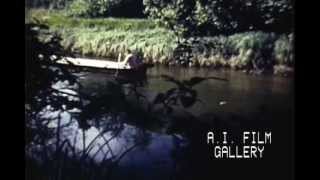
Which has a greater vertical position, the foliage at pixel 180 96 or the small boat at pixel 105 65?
the small boat at pixel 105 65

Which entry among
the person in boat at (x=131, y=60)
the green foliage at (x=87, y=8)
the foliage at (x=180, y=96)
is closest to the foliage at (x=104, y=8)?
the green foliage at (x=87, y=8)

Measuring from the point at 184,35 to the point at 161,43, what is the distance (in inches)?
3.4

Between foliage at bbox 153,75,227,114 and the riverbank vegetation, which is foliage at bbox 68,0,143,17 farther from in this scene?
foliage at bbox 153,75,227,114

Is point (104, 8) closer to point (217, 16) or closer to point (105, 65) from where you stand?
point (105, 65)

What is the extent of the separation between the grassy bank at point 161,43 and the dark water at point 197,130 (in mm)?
48

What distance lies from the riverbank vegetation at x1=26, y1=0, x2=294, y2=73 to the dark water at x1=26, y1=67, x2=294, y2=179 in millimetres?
54

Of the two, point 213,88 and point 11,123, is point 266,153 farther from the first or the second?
point 11,123

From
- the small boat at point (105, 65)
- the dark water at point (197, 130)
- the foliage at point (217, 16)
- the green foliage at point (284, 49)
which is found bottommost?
the dark water at point (197, 130)

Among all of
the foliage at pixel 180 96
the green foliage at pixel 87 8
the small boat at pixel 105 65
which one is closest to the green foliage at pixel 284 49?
the foliage at pixel 180 96

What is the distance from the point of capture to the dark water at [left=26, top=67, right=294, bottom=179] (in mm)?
2514

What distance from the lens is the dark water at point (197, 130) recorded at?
2514 millimetres

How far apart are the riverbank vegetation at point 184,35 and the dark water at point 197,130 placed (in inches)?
2.1

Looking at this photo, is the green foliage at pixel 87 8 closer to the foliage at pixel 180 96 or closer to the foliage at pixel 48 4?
the foliage at pixel 48 4

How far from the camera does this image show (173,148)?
253 cm
